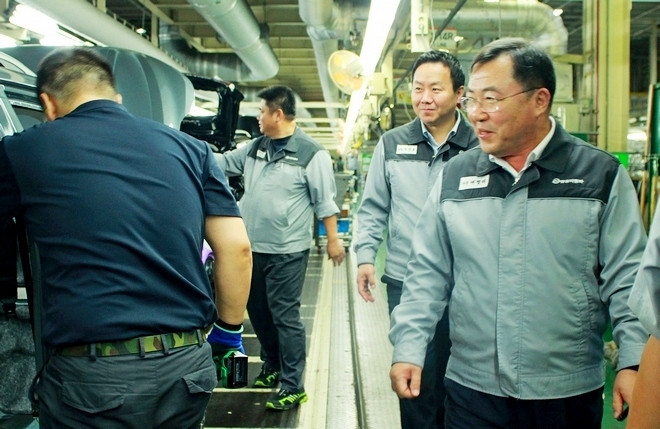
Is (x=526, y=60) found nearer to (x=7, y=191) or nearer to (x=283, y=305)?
(x=7, y=191)

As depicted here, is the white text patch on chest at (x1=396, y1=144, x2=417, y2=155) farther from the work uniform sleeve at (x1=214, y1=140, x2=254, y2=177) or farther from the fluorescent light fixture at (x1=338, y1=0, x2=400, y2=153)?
the work uniform sleeve at (x1=214, y1=140, x2=254, y2=177)

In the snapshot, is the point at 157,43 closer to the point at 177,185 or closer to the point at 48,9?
the point at 48,9

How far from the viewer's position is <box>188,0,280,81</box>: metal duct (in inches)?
225

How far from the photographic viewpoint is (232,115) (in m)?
5.50

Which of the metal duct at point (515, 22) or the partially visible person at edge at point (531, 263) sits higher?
the metal duct at point (515, 22)

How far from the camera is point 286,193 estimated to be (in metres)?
4.03

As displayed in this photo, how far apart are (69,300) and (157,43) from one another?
28.3 ft

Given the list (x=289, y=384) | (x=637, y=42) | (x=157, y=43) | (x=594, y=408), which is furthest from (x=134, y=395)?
(x=637, y=42)

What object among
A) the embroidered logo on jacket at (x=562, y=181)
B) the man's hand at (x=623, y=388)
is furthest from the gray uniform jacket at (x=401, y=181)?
the man's hand at (x=623, y=388)

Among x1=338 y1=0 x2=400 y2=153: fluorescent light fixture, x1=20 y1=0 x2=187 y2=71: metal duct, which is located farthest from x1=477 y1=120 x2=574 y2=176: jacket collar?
x1=20 y1=0 x2=187 y2=71: metal duct

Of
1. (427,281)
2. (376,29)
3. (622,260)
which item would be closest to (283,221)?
(376,29)

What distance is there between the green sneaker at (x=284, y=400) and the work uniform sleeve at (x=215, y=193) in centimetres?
202

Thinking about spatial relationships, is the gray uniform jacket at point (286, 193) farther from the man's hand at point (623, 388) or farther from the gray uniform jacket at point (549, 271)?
the man's hand at point (623, 388)

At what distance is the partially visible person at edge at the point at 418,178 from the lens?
2664 mm
